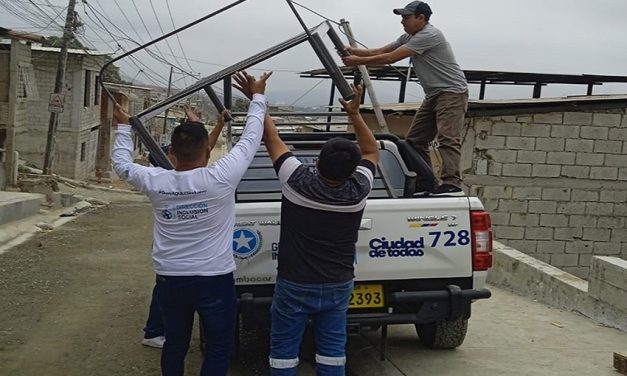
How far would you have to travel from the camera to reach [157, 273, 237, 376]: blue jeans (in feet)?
12.0

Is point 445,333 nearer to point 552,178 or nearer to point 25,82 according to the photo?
point 552,178

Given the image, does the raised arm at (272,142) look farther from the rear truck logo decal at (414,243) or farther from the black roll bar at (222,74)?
the rear truck logo decal at (414,243)

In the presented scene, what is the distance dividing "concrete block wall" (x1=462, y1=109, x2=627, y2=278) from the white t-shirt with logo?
810 centimetres

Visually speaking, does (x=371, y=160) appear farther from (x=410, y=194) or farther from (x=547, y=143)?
(x=547, y=143)

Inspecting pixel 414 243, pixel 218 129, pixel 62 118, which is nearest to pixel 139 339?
pixel 218 129

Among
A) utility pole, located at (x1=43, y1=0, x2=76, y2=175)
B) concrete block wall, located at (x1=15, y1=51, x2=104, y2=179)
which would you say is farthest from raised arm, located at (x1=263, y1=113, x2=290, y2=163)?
concrete block wall, located at (x1=15, y1=51, x2=104, y2=179)

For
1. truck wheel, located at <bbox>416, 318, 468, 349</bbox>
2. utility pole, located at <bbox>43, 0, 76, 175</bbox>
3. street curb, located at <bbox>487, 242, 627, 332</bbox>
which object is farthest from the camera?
utility pole, located at <bbox>43, 0, 76, 175</bbox>

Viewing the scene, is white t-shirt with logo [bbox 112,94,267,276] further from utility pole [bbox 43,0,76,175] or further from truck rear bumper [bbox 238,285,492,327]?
utility pole [bbox 43,0,76,175]

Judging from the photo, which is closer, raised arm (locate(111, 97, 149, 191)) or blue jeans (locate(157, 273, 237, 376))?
blue jeans (locate(157, 273, 237, 376))

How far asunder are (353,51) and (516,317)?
3.37 metres

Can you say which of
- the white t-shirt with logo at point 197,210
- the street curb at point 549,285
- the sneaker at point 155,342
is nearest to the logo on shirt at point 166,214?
the white t-shirt with logo at point 197,210

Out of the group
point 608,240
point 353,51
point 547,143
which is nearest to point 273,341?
point 353,51

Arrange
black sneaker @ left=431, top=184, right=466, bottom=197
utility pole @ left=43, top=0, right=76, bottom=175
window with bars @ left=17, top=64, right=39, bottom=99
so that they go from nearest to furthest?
black sneaker @ left=431, top=184, right=466, bottom=197, window with bars @ left=17, top=64, right=39, bottom=99, utility pole @ left=43, top=0, right=76, bottom=175

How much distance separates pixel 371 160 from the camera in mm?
3902
